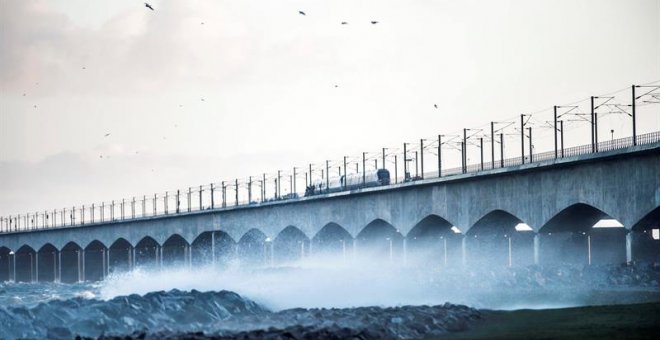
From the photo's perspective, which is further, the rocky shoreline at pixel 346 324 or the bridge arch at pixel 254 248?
the bridge arch at pixel 254 248

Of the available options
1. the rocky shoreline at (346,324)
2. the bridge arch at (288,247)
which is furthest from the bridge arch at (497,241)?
the rocky shoreline at (346,324)

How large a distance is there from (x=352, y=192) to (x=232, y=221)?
95.7ft

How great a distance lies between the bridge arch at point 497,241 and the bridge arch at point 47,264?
313 feet

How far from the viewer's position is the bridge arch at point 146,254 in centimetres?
15145

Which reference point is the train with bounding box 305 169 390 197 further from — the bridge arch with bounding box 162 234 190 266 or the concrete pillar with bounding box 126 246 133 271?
the concrete pillar with bounding box 126 246 133 271

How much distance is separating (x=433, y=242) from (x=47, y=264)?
9549 cm

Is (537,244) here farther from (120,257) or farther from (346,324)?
(120,257)

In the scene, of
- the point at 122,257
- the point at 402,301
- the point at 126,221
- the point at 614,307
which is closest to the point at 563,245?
the point at 402,301

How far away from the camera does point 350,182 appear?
110 m

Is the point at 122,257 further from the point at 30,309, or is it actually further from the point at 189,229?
the point at 30,309

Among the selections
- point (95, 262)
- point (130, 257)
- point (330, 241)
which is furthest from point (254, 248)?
point (95, 262)

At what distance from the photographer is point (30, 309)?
4038 centimetres

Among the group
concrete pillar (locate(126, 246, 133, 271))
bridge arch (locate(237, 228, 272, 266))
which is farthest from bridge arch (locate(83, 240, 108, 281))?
bridge arch (locate(237, 228, 272, 266))

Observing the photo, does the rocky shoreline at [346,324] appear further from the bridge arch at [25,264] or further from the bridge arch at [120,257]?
Answer: the bridge arch at [25,264]
